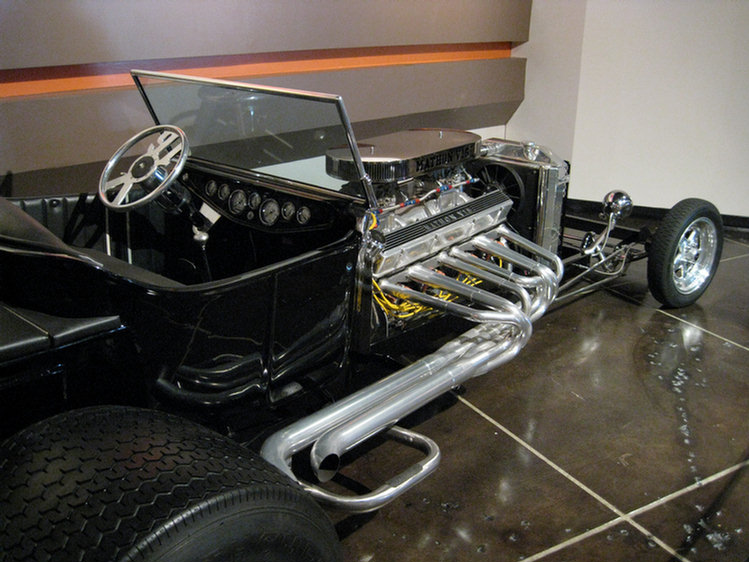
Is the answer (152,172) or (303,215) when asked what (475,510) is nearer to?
(303,215)

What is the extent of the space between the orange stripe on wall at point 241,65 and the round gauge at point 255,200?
165 centimetres

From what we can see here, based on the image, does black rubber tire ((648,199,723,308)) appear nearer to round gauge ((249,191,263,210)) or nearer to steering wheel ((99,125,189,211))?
round gauge ((249,191,263,210))

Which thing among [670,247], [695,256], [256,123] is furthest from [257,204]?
[695,256]

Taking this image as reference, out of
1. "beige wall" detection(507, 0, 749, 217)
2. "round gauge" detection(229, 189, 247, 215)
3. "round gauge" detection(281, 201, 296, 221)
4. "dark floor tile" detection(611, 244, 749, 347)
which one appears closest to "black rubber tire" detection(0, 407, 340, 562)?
"round gauge" detection(281, 201, 296, 221)

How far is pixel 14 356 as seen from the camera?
162 cm

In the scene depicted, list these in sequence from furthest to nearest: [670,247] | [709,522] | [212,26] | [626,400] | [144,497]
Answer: [212,26]
[670,247]
[626,400]
[709,522]
[144,497]

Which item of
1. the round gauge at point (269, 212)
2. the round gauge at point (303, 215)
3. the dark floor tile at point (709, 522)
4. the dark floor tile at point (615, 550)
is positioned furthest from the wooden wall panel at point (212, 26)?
the dark floor tile at point (709, 522)

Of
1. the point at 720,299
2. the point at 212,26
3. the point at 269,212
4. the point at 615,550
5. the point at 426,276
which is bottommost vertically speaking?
the point at 615,550

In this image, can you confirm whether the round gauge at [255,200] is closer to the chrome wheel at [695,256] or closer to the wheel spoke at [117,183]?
the wheel spoke at [117,183]

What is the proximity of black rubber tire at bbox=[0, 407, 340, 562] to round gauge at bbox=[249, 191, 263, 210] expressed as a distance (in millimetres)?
1007

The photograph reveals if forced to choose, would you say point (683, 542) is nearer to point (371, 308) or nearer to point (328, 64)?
point (371, 308)

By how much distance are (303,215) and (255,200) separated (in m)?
0.23

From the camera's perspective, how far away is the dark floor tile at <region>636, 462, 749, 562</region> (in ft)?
6.73

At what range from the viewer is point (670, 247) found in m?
3.40
